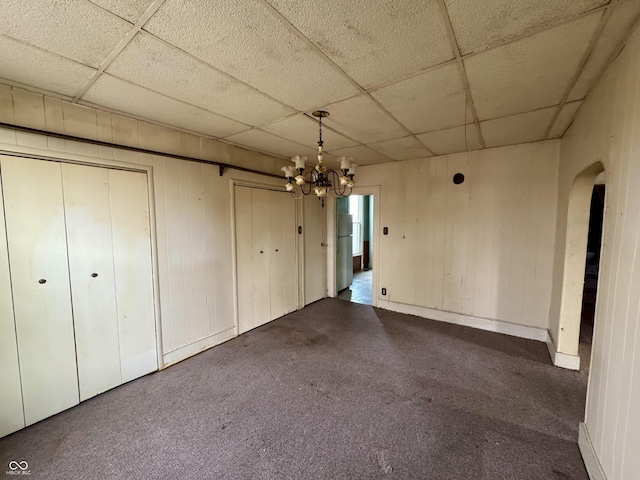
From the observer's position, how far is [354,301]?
4711 mm

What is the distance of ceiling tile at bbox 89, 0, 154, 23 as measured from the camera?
3.52 feet

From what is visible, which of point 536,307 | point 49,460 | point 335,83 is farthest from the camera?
point 536,307

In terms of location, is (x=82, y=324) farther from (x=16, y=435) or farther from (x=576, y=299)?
(x=576, y=299)

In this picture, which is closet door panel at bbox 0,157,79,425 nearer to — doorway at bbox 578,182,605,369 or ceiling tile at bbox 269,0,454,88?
ceiling tile at bbox 269,0,454,88

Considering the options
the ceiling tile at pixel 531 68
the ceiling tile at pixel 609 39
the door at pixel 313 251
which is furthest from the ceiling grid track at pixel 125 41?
the door at pixel 313 251

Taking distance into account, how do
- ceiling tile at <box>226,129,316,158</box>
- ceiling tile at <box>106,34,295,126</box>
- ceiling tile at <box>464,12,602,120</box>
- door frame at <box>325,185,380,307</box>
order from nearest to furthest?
ceiling tile at <box>464,12,602,120</box>, ceiling tile at <box>106,34,295,126</box>, ceiling tile at <box>226,129,316,158</box>, door frame at <box>325,185,380,307</box>

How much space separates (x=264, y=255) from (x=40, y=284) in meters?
2.14

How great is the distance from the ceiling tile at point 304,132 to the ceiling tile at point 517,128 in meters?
1.42

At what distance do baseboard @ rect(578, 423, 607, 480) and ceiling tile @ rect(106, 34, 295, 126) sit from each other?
2982mm

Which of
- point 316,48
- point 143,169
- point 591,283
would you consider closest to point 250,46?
point 316,48

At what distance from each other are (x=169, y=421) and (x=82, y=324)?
1.06 m

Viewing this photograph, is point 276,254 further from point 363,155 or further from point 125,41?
point 125,41

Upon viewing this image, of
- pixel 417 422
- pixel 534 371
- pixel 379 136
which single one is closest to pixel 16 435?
pixel 417 422
